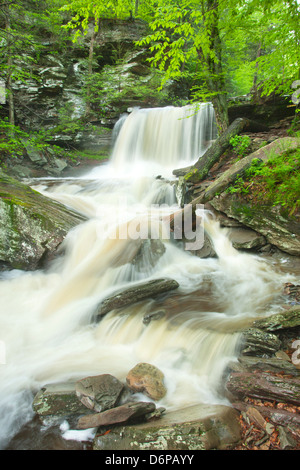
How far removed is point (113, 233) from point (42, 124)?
10.2m

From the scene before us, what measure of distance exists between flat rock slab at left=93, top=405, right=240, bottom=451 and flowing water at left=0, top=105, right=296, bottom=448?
0.32 m

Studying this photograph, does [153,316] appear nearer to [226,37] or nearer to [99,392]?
[99,392]

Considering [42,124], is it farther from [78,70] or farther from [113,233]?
[113,233]

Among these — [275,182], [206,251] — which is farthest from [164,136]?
[206,251]

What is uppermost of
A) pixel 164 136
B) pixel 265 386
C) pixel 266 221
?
pixel 164 136

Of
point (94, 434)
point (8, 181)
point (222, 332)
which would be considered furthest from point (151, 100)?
point (94, 434)

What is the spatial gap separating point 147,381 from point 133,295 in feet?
5.14

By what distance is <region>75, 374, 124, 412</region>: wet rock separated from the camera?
2.53 metres

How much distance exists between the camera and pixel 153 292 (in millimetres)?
4324

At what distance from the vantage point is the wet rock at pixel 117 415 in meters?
2.32

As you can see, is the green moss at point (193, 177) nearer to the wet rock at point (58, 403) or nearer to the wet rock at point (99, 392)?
Answer: the wet rock at point (99, 392)

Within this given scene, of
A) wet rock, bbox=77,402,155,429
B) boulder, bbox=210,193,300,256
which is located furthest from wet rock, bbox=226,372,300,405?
boulder, bbox=210,193,300,256

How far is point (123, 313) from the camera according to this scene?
158 inches

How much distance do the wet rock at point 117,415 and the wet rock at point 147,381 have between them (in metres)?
0.28
